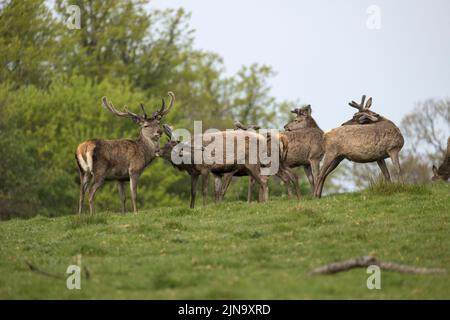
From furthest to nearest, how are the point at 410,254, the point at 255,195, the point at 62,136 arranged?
1. the point at 62,136
2. the point at 255,195
3. the point at 410,254

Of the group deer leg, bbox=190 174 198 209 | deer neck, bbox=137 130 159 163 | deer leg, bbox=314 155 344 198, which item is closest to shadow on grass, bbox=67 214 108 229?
deer leg, bbox=190 174 198 209

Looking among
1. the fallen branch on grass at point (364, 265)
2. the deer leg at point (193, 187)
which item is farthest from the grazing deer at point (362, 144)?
the fallen branch on grass at point (364, 265)

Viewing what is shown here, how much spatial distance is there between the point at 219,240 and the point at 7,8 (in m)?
36.9

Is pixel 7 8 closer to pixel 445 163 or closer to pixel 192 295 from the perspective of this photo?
pixel 445 163

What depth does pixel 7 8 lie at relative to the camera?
1945 inches

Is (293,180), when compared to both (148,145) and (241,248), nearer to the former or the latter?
(148,145)

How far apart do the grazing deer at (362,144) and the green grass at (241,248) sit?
3.23ft

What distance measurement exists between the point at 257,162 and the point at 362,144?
87.3 inches

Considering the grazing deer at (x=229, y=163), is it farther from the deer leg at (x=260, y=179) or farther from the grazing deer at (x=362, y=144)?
the grazing deer at (x=362, y=144)

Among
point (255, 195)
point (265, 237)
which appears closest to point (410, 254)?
point (265, 237)

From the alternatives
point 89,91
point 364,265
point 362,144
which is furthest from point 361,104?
point 89,91

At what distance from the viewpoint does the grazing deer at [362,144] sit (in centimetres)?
2036

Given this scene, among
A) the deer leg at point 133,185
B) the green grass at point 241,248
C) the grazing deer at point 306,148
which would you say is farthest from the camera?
the grazing deer at point 306,148

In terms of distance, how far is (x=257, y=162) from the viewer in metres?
20.8
